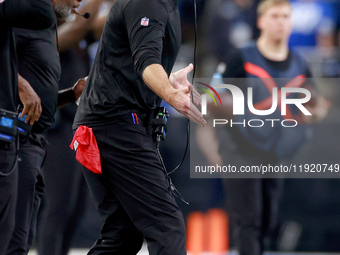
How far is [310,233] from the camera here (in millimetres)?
3410

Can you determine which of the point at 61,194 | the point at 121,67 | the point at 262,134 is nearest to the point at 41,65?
the point at 121,67

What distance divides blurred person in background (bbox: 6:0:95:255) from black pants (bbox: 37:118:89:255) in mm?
542

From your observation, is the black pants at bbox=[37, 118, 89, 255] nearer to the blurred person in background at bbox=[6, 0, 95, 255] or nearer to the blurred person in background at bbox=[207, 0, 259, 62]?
the blurred person in background at bbox=[6, 0, 95, 255]

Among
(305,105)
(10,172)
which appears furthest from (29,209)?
(305,105)

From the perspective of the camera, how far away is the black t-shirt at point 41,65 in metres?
2.25

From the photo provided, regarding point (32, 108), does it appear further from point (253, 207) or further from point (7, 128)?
point (253, 207)

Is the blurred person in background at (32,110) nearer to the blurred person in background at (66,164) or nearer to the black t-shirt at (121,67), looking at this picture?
the black t-shirt at (121,67)

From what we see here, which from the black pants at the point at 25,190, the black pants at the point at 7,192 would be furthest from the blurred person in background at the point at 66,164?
the black pants at the point at 7,192

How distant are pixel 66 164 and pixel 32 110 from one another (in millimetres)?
975

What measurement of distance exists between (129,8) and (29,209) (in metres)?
1.16

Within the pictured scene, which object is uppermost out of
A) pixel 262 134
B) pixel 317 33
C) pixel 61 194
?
pixel 317 33

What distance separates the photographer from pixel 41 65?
2.30 meters

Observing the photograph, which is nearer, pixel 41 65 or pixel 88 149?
pixel 88 149

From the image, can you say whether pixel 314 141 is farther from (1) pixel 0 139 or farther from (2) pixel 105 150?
(1) pixel 0 139
